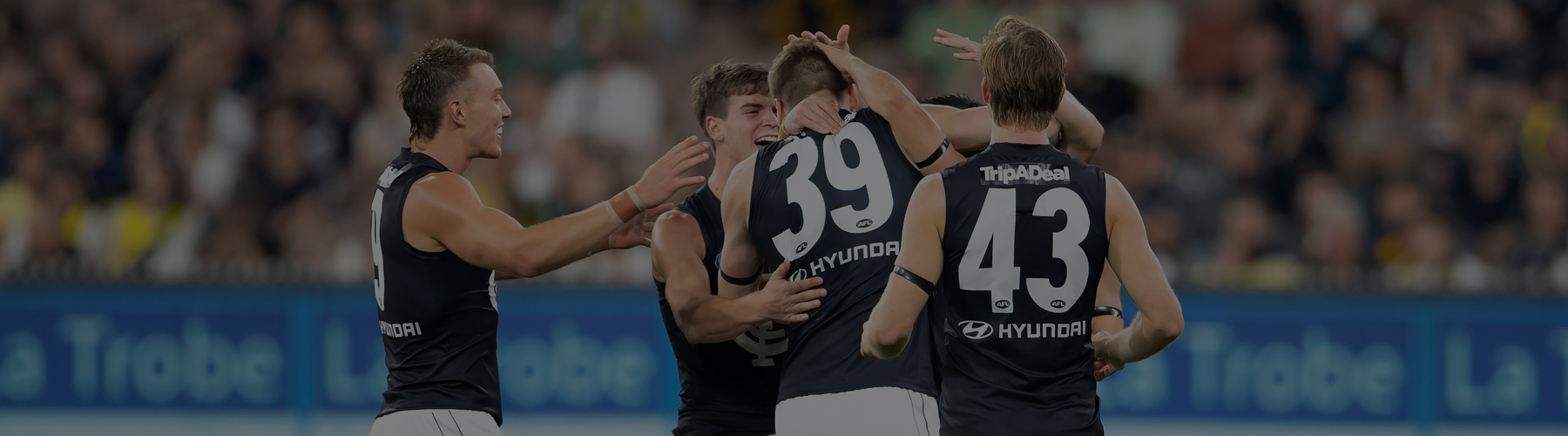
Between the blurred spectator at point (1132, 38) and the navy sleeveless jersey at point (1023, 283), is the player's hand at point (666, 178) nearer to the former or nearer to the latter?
the navy sleeveless jersey at point (1023, 283)

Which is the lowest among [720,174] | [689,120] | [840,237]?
[840,237]

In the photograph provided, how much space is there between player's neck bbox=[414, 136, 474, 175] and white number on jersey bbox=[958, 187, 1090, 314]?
2051 millimetres

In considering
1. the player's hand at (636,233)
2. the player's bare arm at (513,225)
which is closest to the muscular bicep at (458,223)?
the player's bare arm at (513,225)

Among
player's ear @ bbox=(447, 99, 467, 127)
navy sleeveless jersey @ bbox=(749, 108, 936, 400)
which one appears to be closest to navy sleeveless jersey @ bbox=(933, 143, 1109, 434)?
navy sleeveless jersey @ bbox=(749, 108, 936, 400)

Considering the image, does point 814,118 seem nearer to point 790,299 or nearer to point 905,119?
point 905,119

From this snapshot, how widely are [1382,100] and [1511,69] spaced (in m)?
1.03

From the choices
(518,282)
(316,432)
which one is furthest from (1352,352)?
(316,432)

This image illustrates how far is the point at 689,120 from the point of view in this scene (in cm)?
1371

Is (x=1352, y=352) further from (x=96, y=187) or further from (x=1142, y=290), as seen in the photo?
(x=96, y=187)

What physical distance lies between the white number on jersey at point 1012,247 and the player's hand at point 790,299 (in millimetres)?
743

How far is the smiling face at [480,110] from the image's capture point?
5.35 metres

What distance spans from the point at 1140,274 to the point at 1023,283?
1.06ft

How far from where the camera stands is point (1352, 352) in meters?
9.56

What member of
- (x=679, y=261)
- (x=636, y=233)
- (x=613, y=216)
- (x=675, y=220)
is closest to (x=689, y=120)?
(x=636, y=233)
